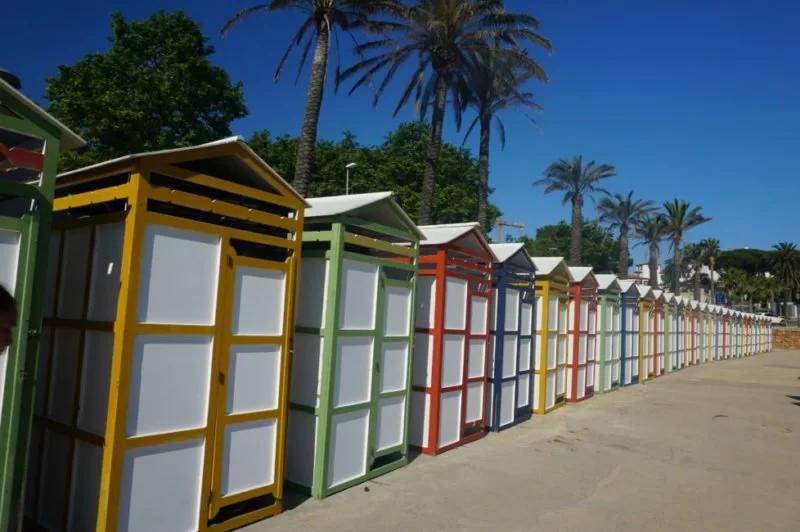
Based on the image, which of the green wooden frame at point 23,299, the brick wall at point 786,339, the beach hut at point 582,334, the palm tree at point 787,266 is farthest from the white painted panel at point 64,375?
the palm tree at point 787,266

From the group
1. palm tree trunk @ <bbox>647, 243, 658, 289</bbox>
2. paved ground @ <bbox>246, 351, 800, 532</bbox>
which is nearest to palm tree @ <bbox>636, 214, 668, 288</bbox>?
palm tree trunk @ <bbox>647, 243, 658, 289</bbox>

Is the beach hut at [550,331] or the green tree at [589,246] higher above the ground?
the green tree at [589,246]

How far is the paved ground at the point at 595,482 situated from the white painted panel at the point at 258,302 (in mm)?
1608

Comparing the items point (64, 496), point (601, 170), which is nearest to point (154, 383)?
point (64, 496)

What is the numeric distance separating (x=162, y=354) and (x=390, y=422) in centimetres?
312

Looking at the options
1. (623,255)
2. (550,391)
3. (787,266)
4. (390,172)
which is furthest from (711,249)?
(550,391)

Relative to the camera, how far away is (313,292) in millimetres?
5715

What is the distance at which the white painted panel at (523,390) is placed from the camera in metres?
9.99

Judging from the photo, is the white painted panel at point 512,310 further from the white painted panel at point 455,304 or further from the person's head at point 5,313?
the person's head at point 5,313

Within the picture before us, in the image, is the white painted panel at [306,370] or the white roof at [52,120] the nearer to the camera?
the white roof at [52,120]

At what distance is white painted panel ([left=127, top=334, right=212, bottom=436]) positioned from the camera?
395 cm

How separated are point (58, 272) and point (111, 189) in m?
0.93

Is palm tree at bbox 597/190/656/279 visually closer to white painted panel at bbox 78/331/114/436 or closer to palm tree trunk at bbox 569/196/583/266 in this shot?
palm tree trunk at bbox 569/196/583/266

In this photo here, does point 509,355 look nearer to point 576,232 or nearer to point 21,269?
point 21,269
